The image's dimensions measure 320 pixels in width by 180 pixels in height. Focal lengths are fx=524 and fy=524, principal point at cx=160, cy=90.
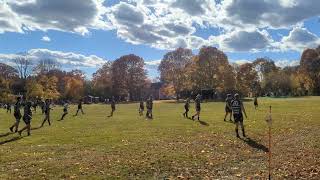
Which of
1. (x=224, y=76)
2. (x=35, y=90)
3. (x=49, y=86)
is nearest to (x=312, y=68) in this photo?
(x=224, y=76)

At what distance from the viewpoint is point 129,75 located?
5714 inches

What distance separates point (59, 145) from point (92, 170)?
8056 millimetres

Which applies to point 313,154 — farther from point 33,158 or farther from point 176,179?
point 33,158

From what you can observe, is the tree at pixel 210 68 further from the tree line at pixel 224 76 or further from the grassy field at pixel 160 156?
the grassy field at pixel 160 156

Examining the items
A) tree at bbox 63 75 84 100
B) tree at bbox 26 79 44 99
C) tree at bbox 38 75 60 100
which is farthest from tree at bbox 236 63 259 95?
tree at bbox 63 75 84 100

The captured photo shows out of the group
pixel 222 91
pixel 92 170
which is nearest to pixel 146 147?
pixel 92 170

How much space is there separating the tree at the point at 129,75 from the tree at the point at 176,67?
1022 centimetres

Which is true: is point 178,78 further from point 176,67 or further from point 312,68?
point 312,68

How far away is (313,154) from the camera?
1861 cm

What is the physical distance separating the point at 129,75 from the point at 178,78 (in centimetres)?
2299

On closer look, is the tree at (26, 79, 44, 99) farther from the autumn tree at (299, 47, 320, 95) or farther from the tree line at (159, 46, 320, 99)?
the autumn tree at (299, 47, 320, 95)

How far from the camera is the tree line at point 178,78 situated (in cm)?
12219

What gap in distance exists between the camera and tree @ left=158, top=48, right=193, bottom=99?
414ft

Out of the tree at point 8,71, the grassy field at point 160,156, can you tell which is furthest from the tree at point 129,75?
the grassy field at point 160,156
